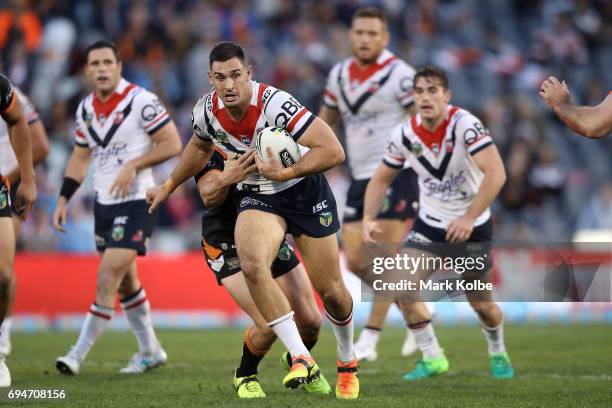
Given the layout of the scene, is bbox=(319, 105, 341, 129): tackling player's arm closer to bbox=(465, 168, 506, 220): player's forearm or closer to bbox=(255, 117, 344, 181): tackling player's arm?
bbox=(465, 168, 506, 220): player's forearm

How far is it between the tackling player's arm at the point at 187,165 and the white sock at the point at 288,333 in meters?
1.38

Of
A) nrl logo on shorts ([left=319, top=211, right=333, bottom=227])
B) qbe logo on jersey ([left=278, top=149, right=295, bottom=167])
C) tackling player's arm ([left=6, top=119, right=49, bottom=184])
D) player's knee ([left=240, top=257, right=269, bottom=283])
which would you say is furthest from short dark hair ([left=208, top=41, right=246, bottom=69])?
tackling player's arm ([left=6, top=119, right=49, bottom=184])

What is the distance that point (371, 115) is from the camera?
11078 mm

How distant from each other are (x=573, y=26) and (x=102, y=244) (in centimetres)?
1502

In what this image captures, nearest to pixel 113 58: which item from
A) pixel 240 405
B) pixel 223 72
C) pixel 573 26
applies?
pixel 223 72

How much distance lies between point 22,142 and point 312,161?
276 centimetres

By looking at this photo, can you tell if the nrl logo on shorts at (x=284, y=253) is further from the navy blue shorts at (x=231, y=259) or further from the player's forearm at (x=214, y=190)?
the player's forearm at (x=214, y=190)

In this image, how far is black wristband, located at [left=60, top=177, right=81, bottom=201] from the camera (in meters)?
10.1

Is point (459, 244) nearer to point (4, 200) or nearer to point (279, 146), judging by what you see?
point (279, 146)

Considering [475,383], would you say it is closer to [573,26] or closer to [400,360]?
[400,360]

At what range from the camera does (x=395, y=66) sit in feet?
36.1

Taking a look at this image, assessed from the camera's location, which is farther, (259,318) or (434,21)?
(434,21)

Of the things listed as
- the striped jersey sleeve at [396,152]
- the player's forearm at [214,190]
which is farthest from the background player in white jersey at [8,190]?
the striped jersey sleeve at [396,152]

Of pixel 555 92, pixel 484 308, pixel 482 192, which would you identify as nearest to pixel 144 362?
pixel 484 308
